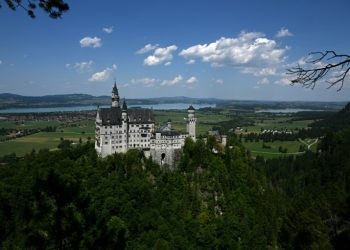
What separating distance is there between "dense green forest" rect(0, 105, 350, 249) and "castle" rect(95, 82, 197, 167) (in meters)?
2.42

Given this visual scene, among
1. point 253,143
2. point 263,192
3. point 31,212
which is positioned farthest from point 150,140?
point 253,143

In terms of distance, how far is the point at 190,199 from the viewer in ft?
219

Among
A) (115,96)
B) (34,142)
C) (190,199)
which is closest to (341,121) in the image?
(115,96)

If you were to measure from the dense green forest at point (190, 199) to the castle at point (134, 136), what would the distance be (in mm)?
2420

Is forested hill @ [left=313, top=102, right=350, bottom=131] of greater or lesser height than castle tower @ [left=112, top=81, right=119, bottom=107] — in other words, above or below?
below

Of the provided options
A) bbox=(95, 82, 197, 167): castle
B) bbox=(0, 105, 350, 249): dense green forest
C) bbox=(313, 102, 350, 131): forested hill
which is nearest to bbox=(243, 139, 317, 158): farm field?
bbox=(313, 102, 350, 131): forested hill

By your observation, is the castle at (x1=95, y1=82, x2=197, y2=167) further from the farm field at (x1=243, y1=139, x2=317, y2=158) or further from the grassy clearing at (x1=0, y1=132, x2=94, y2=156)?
the grassy clearing at (x1=0, y1=132, x2=94, y2=156)

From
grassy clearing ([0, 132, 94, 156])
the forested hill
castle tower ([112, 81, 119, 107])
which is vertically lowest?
grassy clearing ([0, 132, 94, 156])

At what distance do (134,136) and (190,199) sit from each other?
1946 cm

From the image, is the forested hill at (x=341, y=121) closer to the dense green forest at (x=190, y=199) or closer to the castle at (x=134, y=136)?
the dense green forest at (x=190, y=199)

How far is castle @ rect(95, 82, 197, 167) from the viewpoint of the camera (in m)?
72.7

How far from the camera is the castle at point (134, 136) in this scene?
72.7 meters

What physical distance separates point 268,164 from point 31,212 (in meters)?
82.8

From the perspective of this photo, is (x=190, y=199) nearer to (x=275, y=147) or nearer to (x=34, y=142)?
(x=275, y=147)
